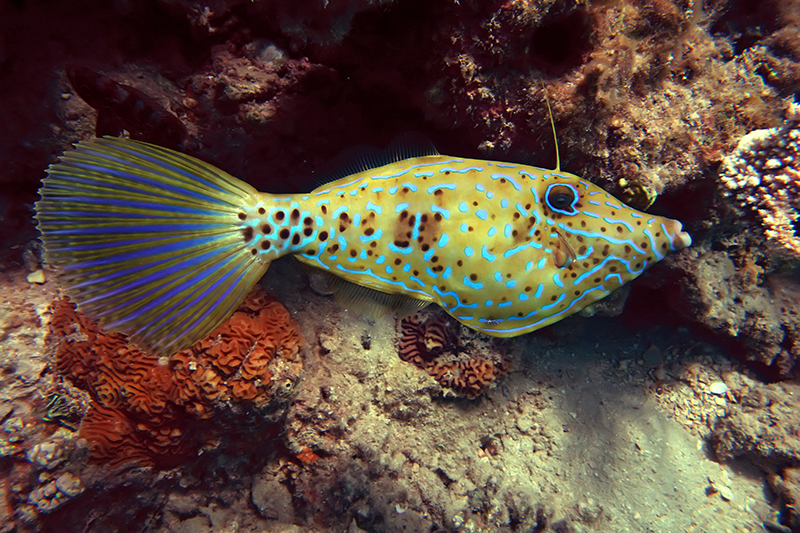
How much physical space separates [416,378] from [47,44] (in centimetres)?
396

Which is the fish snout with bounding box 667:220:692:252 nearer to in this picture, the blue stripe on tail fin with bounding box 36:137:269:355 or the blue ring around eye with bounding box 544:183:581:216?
the blue ring around eye with bounding box 544:183:581:216

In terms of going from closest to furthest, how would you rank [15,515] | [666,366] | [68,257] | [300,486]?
[68,257] < [15,515] < [300,486] < [666,366]

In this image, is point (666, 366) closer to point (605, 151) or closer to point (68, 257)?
point (605, 151)

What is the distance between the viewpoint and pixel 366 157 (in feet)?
8.26

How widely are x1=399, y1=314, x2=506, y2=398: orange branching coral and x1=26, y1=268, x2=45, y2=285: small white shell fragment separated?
3409mm

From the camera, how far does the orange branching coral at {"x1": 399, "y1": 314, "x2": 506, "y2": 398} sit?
12.3 ft

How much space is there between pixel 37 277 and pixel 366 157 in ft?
10.5

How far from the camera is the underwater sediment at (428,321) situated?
234cm

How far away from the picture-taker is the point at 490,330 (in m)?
2.56

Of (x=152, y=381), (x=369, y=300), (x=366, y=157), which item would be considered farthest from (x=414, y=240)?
(x=152, y=381)

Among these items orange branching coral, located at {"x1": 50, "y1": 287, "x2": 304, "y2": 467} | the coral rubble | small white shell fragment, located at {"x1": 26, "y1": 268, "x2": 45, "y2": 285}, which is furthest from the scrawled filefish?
small white shell fragment, located at {"x1": 26, "y1": 268, "x2": 45, "y2": 285}

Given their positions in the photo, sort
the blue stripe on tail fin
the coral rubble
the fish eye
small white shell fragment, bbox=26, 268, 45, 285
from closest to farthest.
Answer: the blue stripe on tail fin
the fish eye
small white shell fragment, bbox=26, 268, 45, 285
the coral rubble

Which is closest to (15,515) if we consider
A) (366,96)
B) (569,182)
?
(366,96)

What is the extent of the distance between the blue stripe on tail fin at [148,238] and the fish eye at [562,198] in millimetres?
2004
